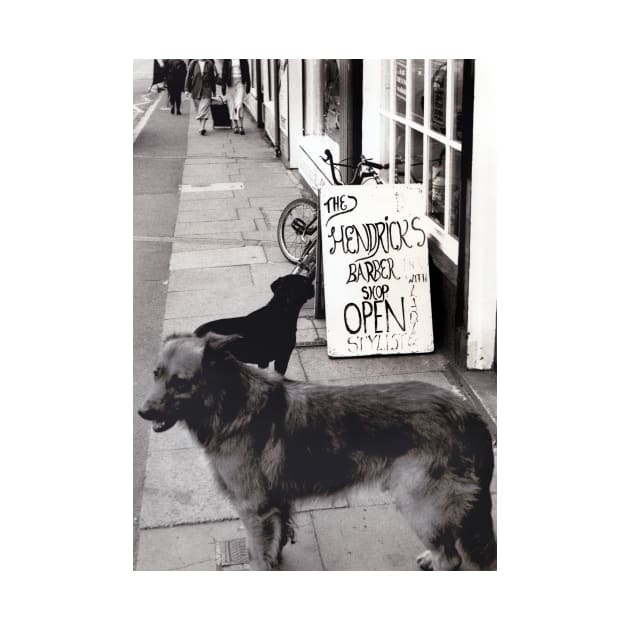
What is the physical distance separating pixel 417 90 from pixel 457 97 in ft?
1.51

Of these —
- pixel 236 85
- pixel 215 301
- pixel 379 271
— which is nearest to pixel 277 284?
pixel 215 301

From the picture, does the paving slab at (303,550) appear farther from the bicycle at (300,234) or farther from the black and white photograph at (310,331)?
the bicycle at (300,234)

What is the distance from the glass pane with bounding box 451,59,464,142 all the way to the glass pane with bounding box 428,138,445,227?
0.23 meters

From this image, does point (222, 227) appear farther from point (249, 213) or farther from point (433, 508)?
point (433, 508)

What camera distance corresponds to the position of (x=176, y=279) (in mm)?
4434

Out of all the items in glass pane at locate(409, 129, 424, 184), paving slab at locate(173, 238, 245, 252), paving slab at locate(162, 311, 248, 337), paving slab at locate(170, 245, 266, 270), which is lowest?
paving slab at locate(162, 311, 248, 337)

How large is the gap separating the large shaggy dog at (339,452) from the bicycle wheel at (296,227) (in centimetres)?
118

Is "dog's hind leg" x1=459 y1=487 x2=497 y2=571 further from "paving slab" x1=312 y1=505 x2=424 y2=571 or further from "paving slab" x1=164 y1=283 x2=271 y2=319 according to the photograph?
"paving slab" x1=164 y1=283 x2=271 y2=319

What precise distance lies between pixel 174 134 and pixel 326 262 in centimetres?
110

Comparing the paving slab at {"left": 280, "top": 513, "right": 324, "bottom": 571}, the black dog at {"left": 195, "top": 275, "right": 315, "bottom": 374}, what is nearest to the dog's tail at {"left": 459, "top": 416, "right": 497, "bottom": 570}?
the paving slab at {"left": 280, "top": 513, "right": 324, "bottom": 571}

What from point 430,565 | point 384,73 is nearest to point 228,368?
point 430,565

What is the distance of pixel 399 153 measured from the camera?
578cm

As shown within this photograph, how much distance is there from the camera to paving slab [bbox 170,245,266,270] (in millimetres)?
4457

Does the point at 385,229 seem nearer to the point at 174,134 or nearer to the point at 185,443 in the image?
the point at 174,134
